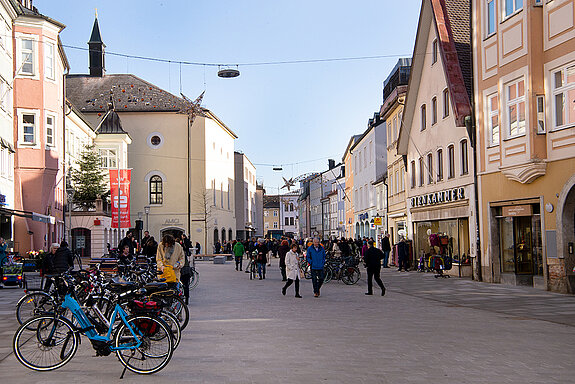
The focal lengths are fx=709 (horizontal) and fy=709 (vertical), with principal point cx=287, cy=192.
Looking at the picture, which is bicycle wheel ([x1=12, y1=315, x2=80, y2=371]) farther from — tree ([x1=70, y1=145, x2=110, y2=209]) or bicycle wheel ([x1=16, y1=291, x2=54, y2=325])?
tree ([x1=70, y1=145, x2=110, y2=209])

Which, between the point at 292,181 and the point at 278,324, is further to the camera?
the point at 292,181

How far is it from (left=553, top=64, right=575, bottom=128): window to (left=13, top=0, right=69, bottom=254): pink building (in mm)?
22825

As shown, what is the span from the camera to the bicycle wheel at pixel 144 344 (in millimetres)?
8586

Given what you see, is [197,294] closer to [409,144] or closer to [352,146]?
[409,144]

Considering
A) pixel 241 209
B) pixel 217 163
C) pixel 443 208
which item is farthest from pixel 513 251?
pixel 241 209

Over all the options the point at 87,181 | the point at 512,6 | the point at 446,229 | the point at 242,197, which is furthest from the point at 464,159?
the point at 242,197

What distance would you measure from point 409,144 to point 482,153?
12.5 m

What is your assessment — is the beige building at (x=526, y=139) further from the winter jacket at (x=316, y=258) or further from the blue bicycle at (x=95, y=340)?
the blue bicycle at (x=95, y=340)

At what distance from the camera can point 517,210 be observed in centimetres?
2302

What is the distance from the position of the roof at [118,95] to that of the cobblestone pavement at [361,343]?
174 ft

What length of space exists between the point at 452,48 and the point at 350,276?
10.2 metres

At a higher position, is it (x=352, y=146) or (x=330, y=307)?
(x=352, y=146)

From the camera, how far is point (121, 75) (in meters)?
74.8

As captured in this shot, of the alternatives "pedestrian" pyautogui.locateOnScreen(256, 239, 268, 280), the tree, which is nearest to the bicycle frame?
"pedestrian" pyautogui.locateOnScreen(256, 239, 268, 280)
